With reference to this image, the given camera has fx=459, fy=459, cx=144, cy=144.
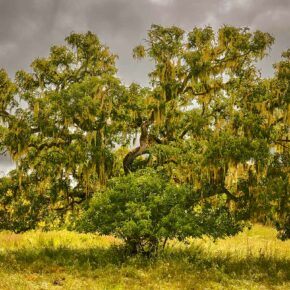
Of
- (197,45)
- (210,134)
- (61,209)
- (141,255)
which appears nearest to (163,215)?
(141,255)

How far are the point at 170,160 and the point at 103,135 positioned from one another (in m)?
2.87

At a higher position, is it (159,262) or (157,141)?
(157,141)

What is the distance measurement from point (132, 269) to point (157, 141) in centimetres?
567

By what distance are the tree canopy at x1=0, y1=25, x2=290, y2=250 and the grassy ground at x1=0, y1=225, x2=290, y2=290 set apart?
1151 millimetres

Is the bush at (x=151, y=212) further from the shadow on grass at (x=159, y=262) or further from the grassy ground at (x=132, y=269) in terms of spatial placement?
the grassy ground at (x=132, y=269)

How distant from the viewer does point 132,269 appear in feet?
51.3

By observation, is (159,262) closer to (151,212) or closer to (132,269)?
(132,269)

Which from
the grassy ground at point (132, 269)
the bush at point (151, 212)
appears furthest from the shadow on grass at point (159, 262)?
the bush at point (151, 212)

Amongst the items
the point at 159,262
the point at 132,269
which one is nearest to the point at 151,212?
the point at 159,262

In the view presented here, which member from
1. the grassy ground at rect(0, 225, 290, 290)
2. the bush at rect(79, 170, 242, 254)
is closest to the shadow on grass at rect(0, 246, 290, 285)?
the grassy ground at rect(0, 225, 290, 290)

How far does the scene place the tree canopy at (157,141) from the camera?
16094 mm

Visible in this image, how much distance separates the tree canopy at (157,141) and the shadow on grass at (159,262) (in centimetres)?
101

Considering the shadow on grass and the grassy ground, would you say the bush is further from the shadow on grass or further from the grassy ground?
the grassy ground

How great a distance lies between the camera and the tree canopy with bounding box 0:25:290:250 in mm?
16094
